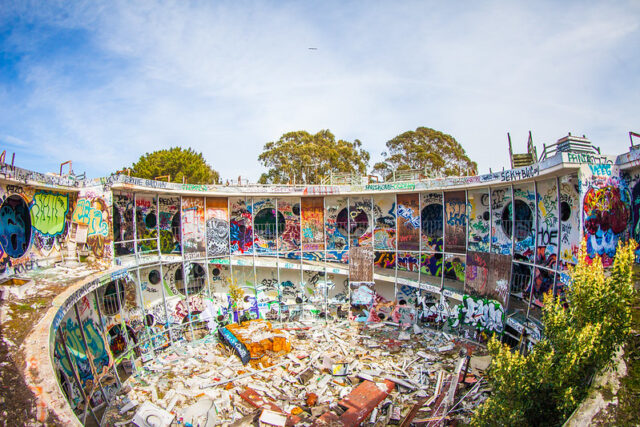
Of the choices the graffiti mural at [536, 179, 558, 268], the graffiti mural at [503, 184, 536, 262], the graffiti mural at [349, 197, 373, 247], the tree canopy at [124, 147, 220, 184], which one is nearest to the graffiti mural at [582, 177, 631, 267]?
the graffiti mural at [536, 179, 558, 268]

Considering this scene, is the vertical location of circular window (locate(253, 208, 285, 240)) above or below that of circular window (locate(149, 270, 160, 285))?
above

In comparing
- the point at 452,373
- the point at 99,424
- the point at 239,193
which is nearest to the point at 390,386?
the point at 452,373

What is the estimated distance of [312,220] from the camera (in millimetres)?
18828

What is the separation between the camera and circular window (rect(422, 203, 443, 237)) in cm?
1694

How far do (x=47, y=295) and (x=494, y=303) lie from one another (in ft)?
46.3

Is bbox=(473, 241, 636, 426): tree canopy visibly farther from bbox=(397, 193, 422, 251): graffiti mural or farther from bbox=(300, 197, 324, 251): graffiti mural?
bbox=(300, 197, 324, 251): graffiti mural

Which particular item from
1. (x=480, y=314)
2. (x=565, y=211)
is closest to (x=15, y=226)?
(x=480, y=314)

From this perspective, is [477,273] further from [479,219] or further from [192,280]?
[192,280]

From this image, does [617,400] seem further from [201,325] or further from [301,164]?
[301,164]

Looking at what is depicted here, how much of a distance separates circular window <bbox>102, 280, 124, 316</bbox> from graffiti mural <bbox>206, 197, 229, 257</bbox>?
4.43m

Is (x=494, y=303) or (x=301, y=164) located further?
(x=301, y=164)

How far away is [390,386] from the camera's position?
37.1 ft

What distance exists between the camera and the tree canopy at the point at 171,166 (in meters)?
32.6

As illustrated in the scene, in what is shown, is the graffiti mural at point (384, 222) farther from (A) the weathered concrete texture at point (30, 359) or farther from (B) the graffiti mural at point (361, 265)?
(A) the weathered concrete texture at point (30, 359)
